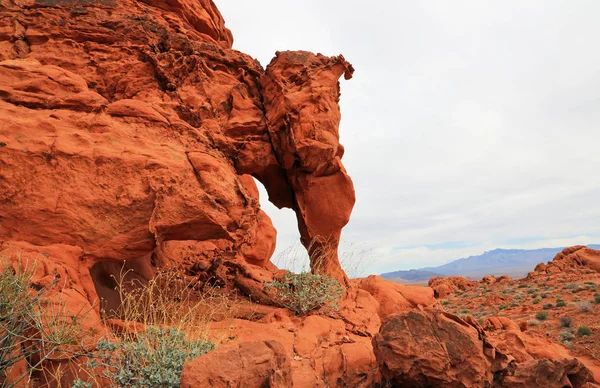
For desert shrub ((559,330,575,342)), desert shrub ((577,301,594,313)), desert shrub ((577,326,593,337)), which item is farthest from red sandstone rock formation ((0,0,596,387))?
desert shrub ((577,301,594,313))

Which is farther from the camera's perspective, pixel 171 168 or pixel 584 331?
pixel 584 331

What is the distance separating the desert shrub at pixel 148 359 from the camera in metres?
3.50

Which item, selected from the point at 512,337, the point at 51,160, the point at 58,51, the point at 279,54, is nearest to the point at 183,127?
the point at 51,160

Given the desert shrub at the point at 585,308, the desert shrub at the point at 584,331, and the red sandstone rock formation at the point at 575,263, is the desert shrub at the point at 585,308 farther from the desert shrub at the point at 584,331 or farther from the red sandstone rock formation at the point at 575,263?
the red sandstone rock formation at the point at 575,263

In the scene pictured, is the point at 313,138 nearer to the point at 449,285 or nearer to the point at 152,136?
the point at 152,136

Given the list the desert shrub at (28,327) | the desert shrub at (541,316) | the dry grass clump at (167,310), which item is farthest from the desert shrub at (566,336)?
the desert shrub at (28,327)

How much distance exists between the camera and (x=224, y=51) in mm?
9570

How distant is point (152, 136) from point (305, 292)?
3977 millimetres

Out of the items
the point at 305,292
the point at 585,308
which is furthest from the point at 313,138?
the point at 585,308

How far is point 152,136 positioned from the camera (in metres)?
6.46

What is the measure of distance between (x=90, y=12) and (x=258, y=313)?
7.31 meters

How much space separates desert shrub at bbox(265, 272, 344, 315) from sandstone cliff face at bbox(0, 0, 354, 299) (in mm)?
1463

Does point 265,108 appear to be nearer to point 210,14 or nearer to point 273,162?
point 273,162

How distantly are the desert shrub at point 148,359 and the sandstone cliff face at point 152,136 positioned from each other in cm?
196
